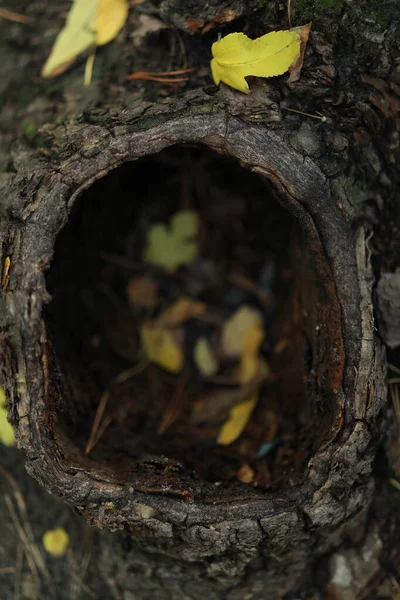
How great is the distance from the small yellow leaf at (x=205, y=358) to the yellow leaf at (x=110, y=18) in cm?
154

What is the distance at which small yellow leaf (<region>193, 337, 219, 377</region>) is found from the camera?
116 inches

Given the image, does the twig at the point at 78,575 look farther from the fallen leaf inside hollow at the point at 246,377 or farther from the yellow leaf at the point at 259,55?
the yellow leaf at the point at 259,55

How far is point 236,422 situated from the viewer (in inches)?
98.0

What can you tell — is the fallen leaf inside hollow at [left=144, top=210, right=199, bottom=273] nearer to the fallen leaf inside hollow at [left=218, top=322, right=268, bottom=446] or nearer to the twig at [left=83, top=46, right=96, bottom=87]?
the fallen leaf inside hollow at [left=218, top=322, right=268, bottom=446]

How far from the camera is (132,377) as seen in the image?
2.77 meters

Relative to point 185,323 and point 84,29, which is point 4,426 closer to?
point 185,323

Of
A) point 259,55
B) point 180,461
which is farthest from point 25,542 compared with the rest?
point 259,55

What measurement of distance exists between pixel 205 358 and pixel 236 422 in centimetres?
56

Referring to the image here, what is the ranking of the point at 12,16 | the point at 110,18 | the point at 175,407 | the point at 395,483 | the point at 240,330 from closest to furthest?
the point at 395,483, the point at 110,18, the point at 12,16, the point at 175,407, the point at 240,330

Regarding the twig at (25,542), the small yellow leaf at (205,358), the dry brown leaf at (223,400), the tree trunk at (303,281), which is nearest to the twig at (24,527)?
the twig at (25,542)

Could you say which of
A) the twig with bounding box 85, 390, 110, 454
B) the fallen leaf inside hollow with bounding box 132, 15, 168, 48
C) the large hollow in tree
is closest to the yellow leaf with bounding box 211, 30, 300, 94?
the large hollow in tree

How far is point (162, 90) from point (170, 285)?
123 cm

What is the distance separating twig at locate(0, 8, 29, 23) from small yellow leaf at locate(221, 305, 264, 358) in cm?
170

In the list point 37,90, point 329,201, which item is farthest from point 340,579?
point 37,90
